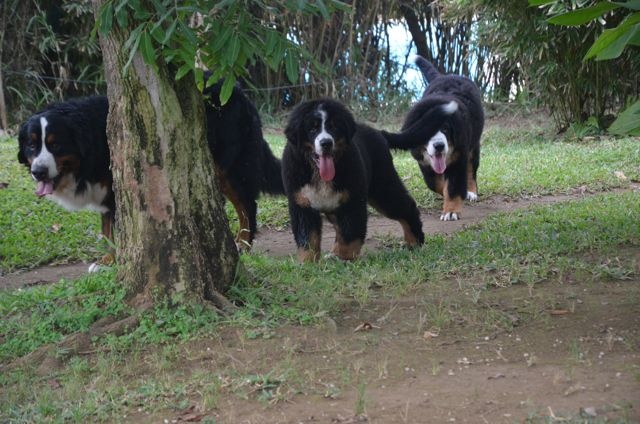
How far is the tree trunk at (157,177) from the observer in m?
4.32

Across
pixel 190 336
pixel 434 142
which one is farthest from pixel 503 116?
pixel 190 336

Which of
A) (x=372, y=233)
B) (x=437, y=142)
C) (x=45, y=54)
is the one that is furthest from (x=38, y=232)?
(x=45, y=54)

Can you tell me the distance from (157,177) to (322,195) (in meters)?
1.77

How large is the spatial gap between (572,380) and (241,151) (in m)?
4.06

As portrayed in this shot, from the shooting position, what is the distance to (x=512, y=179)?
31.6ft

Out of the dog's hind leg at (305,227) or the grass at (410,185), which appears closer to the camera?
the dog's hind leg at (305,227)

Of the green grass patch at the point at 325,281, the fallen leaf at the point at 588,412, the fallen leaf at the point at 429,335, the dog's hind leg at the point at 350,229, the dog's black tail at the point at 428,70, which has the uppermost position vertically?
the dog's black tail at the point at 428,70

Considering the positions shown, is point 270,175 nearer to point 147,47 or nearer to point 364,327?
point 364,327

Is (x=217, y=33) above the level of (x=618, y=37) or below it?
above

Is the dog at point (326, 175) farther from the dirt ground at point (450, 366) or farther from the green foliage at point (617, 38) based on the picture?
the green foliage at point (617, 38)

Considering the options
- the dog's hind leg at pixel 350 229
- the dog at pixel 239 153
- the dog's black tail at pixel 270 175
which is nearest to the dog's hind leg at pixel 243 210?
the dog at pixel 239 153

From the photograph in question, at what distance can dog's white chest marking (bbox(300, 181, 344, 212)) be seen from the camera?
19.2 feet

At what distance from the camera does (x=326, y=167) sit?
18.9 ft

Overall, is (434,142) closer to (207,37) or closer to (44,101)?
(207,37)
